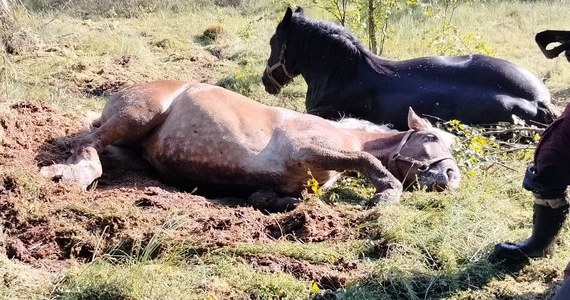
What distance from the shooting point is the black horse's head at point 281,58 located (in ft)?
27.2

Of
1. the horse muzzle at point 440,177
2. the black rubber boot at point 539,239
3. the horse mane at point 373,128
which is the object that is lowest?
the horse muzzle at point 440,177

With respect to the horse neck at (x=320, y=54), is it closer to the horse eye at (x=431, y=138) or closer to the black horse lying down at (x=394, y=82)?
the black horse lying down at (x=394, y=82)

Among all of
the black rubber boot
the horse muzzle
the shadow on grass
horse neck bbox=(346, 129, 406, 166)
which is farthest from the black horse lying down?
the shadow on grass

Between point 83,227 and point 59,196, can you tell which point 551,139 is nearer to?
point 83,227

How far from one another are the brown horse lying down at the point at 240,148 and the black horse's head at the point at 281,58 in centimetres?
266

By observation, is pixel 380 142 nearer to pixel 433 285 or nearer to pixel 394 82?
pixel 394 82

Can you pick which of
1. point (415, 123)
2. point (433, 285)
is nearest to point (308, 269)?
point (433, 285)

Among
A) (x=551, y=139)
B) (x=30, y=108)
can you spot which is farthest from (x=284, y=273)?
(x=30, y=108)

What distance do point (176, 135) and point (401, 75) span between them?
3017 mm

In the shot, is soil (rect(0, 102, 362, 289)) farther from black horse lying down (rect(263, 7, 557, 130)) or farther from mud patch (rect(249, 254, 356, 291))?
black horse lying down (rect(263, 7, 557, 130))

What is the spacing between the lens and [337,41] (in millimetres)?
7945

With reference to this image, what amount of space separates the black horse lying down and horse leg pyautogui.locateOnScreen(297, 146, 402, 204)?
1964 millimetres

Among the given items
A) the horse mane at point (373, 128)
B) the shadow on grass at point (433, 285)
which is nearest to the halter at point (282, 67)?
the horse mane at point (373, 128)

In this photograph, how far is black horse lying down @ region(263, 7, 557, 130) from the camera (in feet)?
23.1
